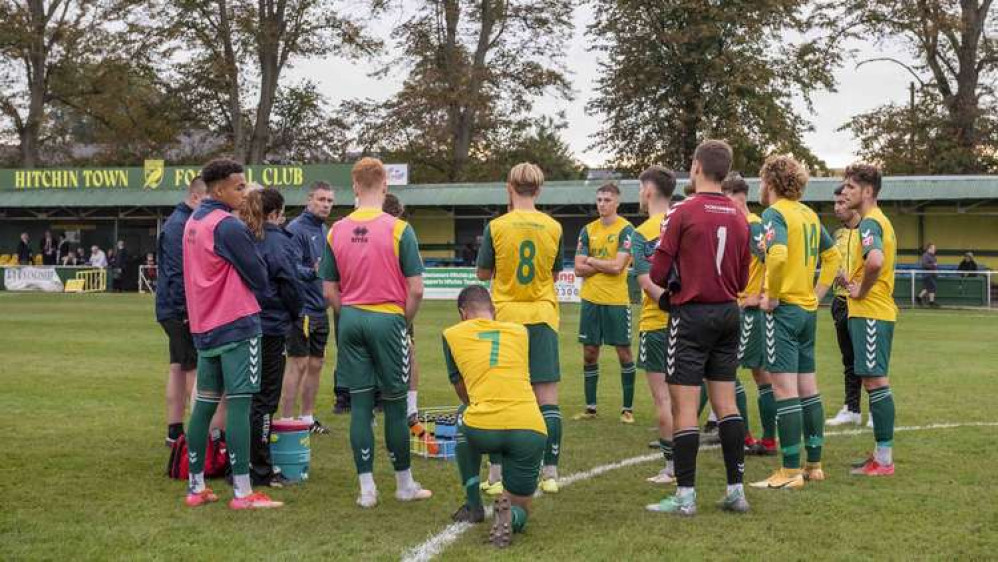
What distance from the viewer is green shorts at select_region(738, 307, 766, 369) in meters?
8.38

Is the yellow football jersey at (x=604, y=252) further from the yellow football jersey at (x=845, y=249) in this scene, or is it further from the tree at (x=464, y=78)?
the tree at (x=464, y=78)

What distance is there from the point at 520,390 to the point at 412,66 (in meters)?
42.2

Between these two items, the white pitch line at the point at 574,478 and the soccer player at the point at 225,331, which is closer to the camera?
the white pitch line at the point at 574,478

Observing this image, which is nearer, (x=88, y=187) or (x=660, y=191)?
(x=660, y=191)

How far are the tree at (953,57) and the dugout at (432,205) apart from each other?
1010 cm

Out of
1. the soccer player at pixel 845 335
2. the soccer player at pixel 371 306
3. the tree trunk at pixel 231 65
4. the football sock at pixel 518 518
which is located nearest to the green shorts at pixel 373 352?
the soccer player at pixel 371 306

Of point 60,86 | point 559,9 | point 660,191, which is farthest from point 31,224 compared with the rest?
point 660,191

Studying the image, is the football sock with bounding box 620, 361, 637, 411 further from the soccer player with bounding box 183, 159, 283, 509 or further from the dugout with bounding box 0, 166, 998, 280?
the dugout with bounding box 0, 166, 998, 280

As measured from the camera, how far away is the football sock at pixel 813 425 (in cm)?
725

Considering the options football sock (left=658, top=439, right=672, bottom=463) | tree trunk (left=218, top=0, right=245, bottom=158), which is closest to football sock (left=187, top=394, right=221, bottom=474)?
football sock (left=658, top=439, right=672, bottom=463)

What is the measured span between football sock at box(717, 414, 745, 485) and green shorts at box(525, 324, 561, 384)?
3.85 ft

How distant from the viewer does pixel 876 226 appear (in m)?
7.44

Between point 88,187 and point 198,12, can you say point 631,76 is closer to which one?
point 198,12

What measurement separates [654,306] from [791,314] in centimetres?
102
